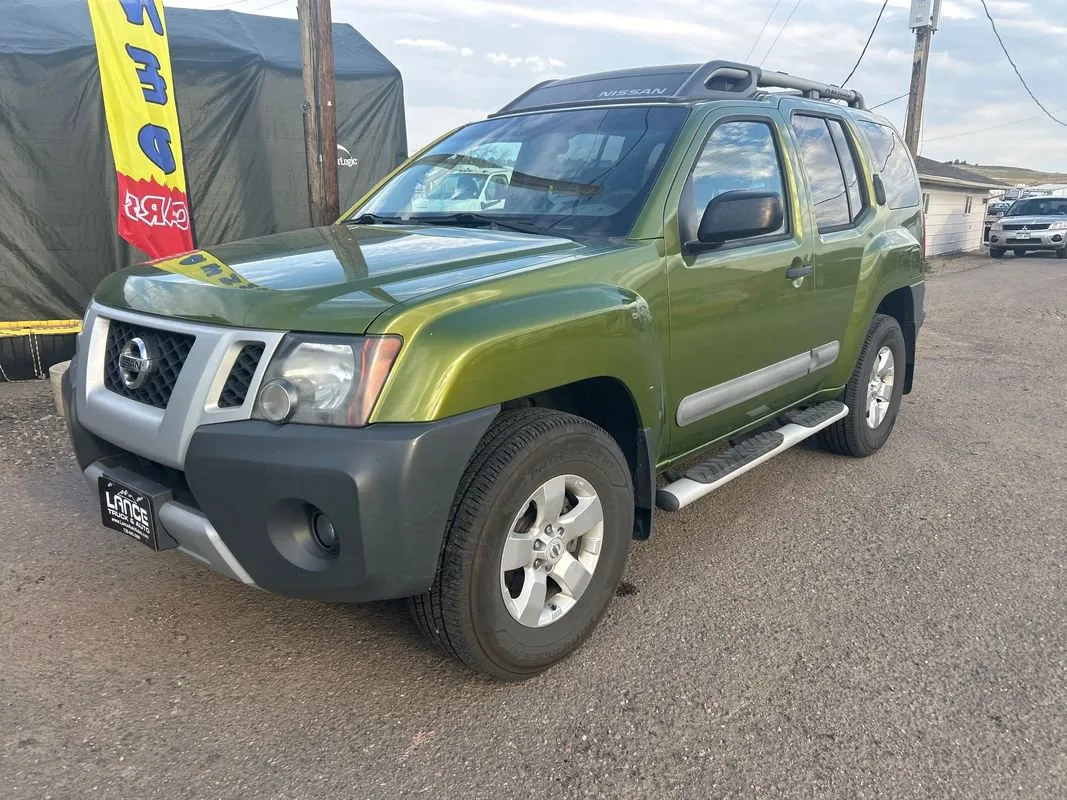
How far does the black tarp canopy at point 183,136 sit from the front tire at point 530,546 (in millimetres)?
6745

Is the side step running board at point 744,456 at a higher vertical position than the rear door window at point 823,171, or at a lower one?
lower

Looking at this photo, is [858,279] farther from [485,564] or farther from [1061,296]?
[1061,296]

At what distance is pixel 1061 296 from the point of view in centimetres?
1376

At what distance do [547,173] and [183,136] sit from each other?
245 inches

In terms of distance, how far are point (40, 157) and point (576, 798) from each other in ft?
24.9

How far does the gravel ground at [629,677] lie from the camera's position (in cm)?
222

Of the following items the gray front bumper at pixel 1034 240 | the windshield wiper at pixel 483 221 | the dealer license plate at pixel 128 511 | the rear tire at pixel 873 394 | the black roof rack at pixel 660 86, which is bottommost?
the gray front bumper at pixel 1034 240

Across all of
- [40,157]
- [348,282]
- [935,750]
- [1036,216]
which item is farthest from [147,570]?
[1036,216]

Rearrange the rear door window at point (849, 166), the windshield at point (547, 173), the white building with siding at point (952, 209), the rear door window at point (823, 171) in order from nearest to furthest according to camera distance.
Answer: the windshield at point (547, 173)
the rear door window at point (823, 171)
the rear door window at point (849, 166)
the white building with siding at point (952, 209)

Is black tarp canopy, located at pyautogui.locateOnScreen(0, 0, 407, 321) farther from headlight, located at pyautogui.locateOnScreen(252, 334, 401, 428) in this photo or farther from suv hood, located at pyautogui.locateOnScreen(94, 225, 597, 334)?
headlight, located at pyautogui.locateOnScreen(252, 334, 401, 428)

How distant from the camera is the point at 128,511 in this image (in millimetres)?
2467

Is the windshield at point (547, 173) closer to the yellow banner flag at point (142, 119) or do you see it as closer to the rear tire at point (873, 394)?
the rear tire at point (873, 394)

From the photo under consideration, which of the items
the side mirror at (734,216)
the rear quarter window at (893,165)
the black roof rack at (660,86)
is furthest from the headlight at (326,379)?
the rear quarter window at (893,165)

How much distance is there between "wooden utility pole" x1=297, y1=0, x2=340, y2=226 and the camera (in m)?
6.55
